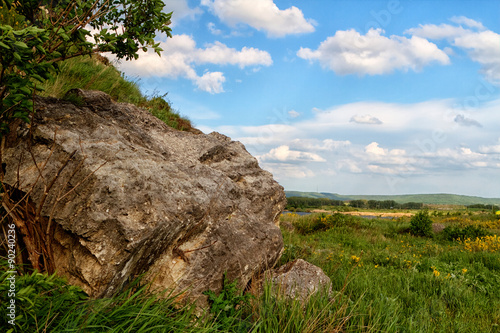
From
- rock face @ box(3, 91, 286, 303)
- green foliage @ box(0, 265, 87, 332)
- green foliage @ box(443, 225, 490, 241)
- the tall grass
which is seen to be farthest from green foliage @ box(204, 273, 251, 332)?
green foliage @ box(443, 225, 490, 241)

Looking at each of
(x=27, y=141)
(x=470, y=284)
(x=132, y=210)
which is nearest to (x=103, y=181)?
(x=132, y=210)

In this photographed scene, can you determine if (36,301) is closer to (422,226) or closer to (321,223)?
(321,223)

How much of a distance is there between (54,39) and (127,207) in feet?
6.86

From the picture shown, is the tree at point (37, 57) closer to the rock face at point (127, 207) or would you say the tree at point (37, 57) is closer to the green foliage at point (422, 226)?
the rock face at point (127, 207)

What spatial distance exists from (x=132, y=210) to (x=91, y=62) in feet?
30.3

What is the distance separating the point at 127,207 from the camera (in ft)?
11.5

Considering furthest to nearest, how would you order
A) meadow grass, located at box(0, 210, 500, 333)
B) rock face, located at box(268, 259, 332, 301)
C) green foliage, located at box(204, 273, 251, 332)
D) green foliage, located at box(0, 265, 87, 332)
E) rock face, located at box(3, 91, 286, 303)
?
rock face, located at box(268, 259, 332, 301) → green foliage, located at box(204, 273, 251, 332) → rock face, located at box(3, 91, 286, 303) → meadow grass, located at box(0, 210, 500, 333) → green foliage, located at box(0, 265, 87, 332)

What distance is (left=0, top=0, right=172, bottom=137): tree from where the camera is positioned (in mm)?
A: 3406

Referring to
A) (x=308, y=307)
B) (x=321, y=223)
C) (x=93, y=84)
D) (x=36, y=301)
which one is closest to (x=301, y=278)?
(x=308, y=307)

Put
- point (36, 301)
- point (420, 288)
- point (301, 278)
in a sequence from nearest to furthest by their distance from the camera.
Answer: point (36, 301)
point (301, 278)
point (420, 288)

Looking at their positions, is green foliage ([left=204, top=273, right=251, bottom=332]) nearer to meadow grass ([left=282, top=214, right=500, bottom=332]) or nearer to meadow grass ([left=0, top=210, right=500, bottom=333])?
meadow grass ([left=0, top=210, right=500, bottom=333])

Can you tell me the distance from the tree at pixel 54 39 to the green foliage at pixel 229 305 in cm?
298

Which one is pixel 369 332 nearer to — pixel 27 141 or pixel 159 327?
pixel 159 327

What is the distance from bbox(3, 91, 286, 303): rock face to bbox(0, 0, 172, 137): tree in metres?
0.47
